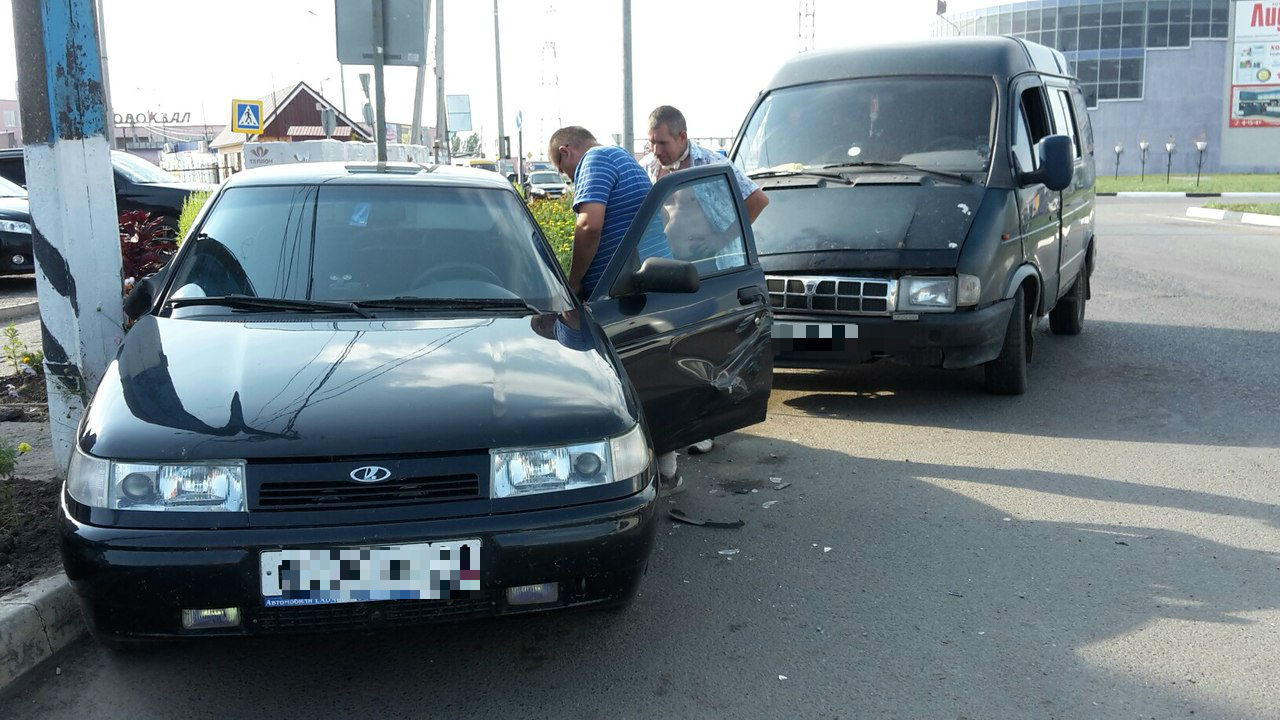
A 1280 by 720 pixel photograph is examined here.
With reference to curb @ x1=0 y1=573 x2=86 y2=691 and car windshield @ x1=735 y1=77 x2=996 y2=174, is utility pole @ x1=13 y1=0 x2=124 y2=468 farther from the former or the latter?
car windshield @ x1=735 y1=77 x2=996 y2=174

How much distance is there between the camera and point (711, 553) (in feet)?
15.0

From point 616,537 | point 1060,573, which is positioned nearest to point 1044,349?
point 1060,573

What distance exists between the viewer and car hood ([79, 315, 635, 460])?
3.13 metres

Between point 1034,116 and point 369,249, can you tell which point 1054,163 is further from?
point 369,249

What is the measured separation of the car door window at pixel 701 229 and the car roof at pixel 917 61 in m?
2.85

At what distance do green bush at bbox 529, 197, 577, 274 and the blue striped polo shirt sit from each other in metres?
2.60

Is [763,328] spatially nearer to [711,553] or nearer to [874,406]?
[711,553]

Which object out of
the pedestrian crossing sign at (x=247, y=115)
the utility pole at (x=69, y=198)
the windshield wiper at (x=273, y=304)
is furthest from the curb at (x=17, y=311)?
the pedestrian crossing sign at (x=247, y=115)

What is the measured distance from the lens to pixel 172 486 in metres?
3.06

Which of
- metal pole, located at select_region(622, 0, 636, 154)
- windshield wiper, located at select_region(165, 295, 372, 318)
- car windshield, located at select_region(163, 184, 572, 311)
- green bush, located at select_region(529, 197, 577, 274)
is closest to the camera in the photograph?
windshield wiper, located at select_region(165, 295, 372, 318)

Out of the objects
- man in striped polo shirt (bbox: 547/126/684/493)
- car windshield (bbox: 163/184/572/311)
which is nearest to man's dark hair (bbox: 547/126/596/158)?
man in striped polo shirt (bbox: 547/126/684/493)

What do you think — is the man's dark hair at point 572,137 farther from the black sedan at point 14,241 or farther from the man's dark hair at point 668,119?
the black sedan at point 14,241

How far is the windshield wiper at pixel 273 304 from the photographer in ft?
13.2

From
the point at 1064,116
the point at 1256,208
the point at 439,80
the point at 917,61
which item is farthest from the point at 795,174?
the point at 1256,208
